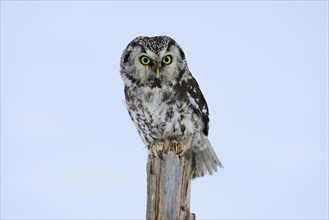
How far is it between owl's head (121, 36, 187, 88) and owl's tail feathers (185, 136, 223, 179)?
44.8 inches

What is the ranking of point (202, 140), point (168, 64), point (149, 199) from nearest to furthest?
1. point (149, 199)
2. point (168, 64)
3. point (202, 140)

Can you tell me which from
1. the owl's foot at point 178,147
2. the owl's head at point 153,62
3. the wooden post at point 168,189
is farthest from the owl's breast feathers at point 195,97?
the wooden post at point 168,189

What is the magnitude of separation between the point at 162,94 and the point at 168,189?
2616mm

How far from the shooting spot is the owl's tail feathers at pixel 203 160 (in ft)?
29.0

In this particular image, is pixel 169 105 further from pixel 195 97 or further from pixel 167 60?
pixel 167 60

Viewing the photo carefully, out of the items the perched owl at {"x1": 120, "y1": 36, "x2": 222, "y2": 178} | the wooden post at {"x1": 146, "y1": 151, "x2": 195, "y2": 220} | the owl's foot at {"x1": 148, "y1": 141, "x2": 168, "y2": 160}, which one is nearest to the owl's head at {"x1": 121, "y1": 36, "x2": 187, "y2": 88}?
the perched owl at {"x1": 120, "y1": 36, "x2": 222, "y2": 178}

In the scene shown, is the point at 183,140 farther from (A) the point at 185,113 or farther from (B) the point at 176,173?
(B) the point at 176,173

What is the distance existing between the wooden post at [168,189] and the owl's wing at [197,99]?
7.87ft

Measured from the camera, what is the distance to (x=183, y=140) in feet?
27.6

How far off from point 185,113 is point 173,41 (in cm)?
89

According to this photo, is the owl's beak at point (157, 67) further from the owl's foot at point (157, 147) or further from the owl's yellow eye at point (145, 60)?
the owl's foot at point (157, 147)

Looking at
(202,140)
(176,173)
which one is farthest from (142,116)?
(176,173)

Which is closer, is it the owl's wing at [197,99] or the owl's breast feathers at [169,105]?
the owl's breast feathers at [169,105]

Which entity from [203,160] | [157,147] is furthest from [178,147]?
[203,160]
